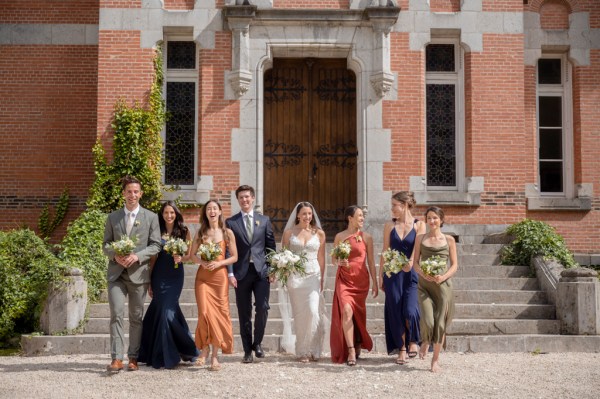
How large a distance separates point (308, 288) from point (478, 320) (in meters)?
2.47

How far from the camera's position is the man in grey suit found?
758cm

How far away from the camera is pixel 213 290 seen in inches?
316

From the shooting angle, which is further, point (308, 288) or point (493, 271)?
point (493, 271)

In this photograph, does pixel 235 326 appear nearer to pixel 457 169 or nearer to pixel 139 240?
pixel 139 240

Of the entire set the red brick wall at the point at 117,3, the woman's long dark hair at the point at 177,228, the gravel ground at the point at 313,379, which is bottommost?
the gravel ground at the point at 313,379

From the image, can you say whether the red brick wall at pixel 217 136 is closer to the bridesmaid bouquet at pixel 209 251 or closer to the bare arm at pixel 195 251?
the bare arm at pixel 195 251

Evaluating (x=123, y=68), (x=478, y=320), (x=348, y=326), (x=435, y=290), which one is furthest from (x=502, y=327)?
(x=123, y=68)

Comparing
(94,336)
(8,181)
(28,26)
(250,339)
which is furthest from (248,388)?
(28,26)

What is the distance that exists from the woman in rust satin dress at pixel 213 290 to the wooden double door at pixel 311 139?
509 cm

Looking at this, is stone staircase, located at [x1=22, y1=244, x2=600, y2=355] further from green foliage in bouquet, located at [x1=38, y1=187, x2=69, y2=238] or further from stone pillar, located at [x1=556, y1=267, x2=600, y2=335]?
green foliage in bouquet, located at [x1=38, y1=187, x2=69, y2=238]

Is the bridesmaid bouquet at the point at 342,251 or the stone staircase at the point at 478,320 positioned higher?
the bridesmaid bouquet at the point at 342,251

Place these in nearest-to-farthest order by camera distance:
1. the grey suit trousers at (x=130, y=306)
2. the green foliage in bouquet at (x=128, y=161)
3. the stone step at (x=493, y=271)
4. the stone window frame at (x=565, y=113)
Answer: the grey suit trousers at (x=130, y=306) → the stone step at (x=493, y=271) → the green foliage in bouquet at (x=128, y=161) → the stone window frame at (x=565, y=113)

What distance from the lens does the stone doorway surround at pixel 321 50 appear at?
12758mm

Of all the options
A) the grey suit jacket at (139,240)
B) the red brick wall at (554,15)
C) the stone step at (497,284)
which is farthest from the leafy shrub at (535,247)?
the grey suit jacket at (139,240)
